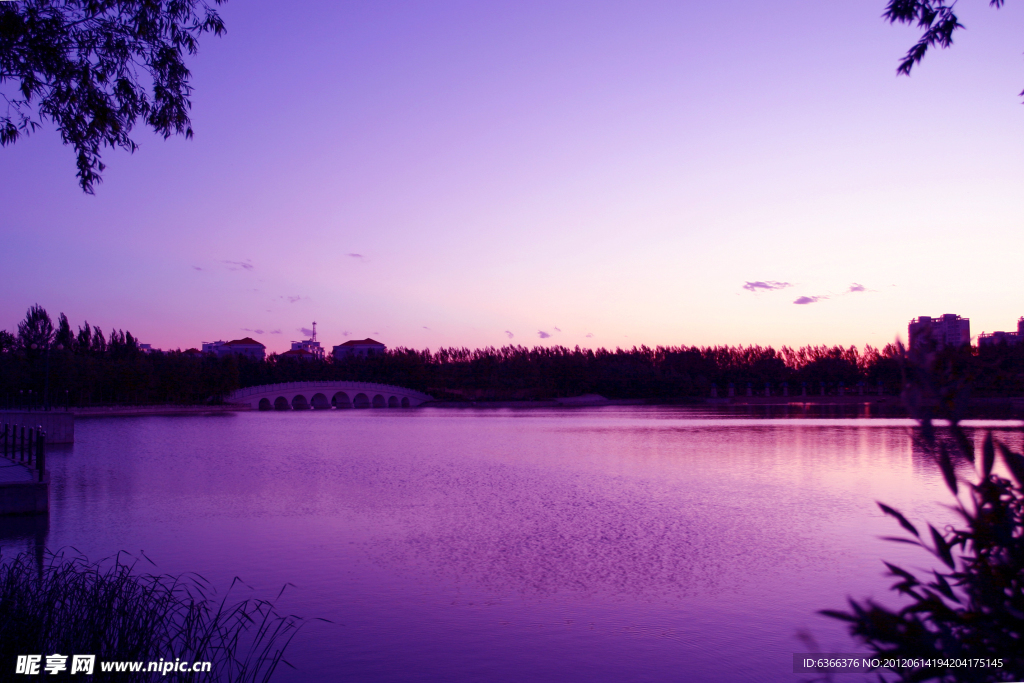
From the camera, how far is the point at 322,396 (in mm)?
87312

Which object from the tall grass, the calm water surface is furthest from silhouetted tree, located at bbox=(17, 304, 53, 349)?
the tall grass

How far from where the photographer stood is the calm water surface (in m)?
6.34

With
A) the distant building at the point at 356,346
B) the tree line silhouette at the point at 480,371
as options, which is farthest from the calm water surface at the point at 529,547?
the distant building at the point at 356,346

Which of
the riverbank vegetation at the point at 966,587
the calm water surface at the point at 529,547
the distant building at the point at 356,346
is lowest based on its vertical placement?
the calm water surface at the point at 529,547

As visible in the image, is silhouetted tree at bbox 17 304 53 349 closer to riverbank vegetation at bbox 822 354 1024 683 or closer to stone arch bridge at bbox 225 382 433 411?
stone arch bridge at bbox 225 382 433 411

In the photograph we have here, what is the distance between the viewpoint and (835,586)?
798 centimetres

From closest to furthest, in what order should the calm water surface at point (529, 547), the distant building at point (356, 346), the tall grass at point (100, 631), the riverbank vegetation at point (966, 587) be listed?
the riverbank vegetation at point (966, 587) < the tall grass at point (100, 631) < the calm water surface at point (529, 547) < the distant building at point (356, 346)

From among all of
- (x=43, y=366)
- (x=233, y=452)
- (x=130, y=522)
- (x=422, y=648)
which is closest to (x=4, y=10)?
(x=422, y=648)

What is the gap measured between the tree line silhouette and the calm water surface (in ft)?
159

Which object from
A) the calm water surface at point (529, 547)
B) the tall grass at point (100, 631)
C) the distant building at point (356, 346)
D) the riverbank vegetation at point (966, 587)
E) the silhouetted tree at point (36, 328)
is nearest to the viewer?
the riverbank vegetation at point (966, 587)

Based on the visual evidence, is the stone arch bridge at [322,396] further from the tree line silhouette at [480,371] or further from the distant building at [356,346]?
the distant building at [356,346]

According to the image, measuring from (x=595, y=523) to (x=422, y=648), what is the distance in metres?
5.67

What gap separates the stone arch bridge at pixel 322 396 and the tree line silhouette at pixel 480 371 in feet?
8.68

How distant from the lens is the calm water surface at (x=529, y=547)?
20.8ft
